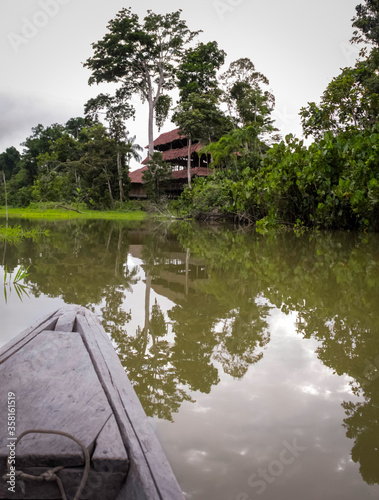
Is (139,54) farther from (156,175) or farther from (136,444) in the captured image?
(136,444)

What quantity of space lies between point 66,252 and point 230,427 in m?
5.52

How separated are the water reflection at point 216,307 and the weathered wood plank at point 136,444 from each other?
387 mm

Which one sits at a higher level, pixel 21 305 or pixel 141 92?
pixel 141 92

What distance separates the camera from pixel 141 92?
27.2 m

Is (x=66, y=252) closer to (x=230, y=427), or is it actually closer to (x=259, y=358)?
(x=259, y=358)

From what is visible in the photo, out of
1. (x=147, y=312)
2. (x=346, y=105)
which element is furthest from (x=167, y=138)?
(x=147, y=312)

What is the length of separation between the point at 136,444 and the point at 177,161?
28.0 metres

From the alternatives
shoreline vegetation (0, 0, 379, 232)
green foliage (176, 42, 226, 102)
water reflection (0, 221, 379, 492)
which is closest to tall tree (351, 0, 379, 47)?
shoreline vegetation (0, 0, 379, 232)

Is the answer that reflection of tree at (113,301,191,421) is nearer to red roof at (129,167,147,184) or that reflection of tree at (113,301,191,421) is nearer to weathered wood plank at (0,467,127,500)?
weathered wood plank at (0,467,127,500)

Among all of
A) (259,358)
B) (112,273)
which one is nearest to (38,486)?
(259,358)

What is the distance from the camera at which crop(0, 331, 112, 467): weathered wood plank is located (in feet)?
3.51

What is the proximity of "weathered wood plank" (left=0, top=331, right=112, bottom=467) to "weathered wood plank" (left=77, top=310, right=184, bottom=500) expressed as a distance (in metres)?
0.04

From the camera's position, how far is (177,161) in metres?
28.4

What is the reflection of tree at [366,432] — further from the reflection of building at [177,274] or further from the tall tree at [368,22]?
the tall tree at [368,22]
